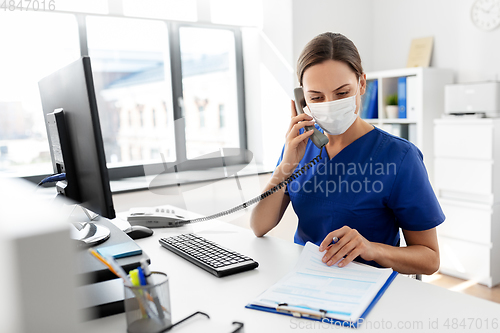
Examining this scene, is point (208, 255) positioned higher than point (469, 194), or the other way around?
point (208, 255)

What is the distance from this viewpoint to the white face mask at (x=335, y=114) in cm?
126

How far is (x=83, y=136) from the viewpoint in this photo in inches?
37.3

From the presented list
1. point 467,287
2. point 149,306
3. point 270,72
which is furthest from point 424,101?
point 149,306

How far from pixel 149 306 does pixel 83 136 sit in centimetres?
43

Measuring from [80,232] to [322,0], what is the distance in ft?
8.72

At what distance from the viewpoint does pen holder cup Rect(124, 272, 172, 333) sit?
695mm

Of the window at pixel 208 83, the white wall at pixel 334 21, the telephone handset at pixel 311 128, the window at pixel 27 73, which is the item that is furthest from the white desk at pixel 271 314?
the white wall at pixel 334 21

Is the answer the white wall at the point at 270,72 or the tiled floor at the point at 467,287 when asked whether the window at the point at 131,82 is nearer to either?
the white wall at the point at 270,72

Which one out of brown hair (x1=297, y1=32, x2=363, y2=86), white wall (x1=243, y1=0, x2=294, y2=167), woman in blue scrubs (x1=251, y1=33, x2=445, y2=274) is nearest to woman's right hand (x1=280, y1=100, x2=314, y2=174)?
woman in blue scrubs (x1=251, y1=33, x2=445, y2=274)

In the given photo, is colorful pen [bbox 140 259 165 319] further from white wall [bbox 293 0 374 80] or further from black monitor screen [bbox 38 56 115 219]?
white wall [bbox 293 0 374 80]

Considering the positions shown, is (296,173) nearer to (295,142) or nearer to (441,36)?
(295,142)

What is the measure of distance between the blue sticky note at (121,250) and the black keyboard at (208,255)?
20cm

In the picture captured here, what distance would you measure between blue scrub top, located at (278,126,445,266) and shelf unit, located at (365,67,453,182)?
1766 mm

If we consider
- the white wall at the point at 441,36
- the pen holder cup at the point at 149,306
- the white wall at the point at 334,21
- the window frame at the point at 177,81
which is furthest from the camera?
the white wall at the point at 334,21
